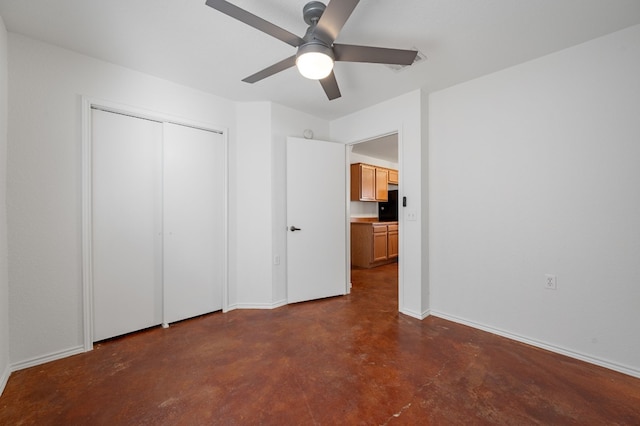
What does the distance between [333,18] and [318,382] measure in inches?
86.0

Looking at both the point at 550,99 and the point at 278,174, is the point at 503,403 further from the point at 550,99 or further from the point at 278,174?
the point at 278,174

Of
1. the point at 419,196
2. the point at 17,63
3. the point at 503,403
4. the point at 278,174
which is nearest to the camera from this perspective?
the point at 503,403

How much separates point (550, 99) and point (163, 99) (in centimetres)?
346

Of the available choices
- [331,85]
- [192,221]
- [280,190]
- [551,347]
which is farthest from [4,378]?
[551,347]

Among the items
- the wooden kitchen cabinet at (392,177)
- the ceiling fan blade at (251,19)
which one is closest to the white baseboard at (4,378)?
the ceiling fan blade at (251,19)

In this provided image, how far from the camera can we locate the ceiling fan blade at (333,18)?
123cm

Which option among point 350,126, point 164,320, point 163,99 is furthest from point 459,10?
point 164,320

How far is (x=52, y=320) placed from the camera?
6.42 feet

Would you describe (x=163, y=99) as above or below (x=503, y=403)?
above

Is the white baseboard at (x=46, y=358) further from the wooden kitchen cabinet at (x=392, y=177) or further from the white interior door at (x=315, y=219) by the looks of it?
the wooden kitchen cabinet at (x=392, y=177)

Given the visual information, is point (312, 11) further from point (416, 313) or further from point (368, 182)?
point (368, 182)

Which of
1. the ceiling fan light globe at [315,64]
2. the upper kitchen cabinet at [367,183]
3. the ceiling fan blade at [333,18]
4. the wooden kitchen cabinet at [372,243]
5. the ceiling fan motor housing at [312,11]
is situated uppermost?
the ceiling fan motor housing at [312,11]

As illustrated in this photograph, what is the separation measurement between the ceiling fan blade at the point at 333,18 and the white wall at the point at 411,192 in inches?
60.6

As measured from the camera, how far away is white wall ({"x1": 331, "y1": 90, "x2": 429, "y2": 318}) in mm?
2676
